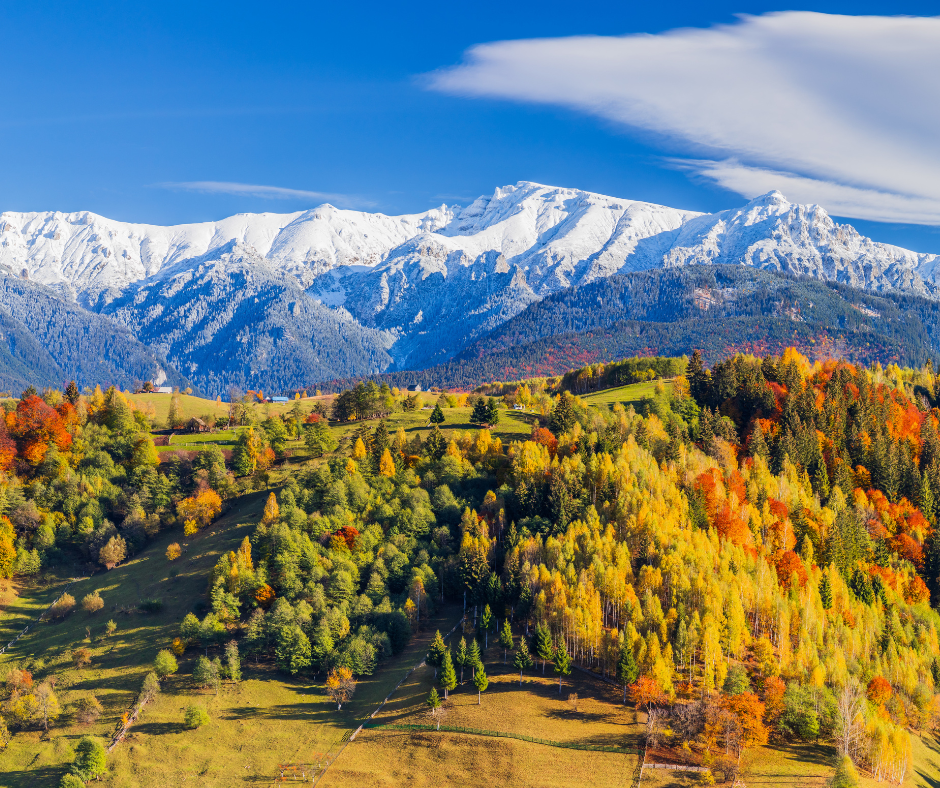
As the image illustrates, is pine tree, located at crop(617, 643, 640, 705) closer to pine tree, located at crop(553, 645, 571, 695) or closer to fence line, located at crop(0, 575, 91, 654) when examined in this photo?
pine tree, located at crop(553, 645, 571, 695)

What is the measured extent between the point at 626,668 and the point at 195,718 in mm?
54491

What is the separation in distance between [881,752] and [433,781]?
5182 centimetres

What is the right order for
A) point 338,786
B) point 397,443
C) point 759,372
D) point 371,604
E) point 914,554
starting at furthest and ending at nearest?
point 759,372 → point 397,443 → point 914,554 → point 371,604 → point 338,786

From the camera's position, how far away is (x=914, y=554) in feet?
486

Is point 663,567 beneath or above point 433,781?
above

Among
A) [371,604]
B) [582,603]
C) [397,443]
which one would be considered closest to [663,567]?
[582,603]

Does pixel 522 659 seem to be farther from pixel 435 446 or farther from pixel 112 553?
pixel 112 553

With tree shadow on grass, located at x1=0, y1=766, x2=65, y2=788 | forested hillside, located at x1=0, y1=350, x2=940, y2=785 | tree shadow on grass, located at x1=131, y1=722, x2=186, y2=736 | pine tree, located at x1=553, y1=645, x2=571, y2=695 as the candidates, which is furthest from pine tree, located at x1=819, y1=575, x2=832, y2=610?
tree shadow on grass, located at x1=0, y1=766, x2=65, y2=788

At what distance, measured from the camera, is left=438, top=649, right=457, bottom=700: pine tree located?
95625 millimetres

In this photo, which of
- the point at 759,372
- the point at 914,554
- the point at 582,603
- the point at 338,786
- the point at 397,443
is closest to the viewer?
the point at 338,786

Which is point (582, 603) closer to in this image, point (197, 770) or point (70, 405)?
point (197, 770)

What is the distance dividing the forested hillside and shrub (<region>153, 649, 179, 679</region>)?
0.90ft

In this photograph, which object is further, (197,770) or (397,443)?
(397,443)

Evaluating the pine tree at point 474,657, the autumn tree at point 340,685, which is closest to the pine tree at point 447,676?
the pine tree at point 474,657
